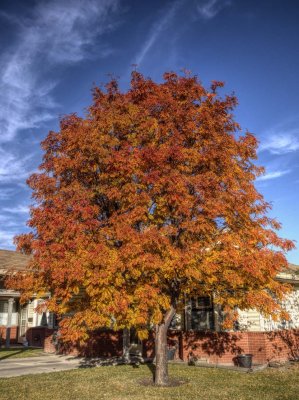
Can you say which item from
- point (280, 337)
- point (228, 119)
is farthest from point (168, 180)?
point (280, 337)

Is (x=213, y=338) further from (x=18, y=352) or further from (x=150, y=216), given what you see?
(x=18, y=352)

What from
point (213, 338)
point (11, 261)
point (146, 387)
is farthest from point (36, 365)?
point (11, 261)

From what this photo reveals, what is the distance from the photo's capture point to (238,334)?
15.5 meters

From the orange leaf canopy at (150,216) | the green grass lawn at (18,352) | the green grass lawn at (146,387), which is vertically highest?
the orange leaf canopy at (150,216)

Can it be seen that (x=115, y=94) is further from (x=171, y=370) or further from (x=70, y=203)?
(x=171, y=370)

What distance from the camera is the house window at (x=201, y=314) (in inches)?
650

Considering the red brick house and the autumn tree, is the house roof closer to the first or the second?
the red brick house

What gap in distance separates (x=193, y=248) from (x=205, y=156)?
283cm

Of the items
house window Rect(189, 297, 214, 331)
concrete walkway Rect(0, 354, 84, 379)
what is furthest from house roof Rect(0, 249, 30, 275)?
house window Rect(189, 297, 214, 331)

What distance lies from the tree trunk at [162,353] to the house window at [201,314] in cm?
494

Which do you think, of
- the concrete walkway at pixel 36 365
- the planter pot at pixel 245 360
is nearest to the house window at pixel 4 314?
the concrete walkway at pixel 36 365

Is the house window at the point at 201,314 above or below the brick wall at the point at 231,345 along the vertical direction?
above

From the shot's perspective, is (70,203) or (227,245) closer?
(227,245)

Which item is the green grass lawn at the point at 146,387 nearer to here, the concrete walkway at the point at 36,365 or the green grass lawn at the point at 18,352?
the concrete walkway at the point at 36,365
